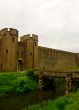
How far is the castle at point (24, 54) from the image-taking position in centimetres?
3931

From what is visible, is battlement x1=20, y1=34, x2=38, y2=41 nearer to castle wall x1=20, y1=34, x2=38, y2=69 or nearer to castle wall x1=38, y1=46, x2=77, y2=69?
castle wall x1=20, y1=34, x2=38, y2=69

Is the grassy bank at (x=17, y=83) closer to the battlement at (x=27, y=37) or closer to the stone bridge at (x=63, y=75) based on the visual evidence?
the stone bridge at (x=63, y=75)

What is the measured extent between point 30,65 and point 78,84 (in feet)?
53.8

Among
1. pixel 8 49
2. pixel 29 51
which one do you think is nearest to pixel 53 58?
pixel 29 51

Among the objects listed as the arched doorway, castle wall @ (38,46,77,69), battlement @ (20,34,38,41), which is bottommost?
the arched doorway

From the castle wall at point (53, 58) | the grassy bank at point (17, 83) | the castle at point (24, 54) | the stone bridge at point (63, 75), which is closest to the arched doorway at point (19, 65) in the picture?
the castle at point (24, 54)

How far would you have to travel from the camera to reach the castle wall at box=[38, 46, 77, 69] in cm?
4669

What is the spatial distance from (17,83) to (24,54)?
1418 cm

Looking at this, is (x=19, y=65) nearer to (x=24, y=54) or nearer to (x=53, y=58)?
(x=24, y=54)

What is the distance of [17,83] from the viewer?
1171 inches

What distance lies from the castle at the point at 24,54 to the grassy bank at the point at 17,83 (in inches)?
286

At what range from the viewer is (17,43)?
41562mm

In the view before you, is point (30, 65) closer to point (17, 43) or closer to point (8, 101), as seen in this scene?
point (17, 43)

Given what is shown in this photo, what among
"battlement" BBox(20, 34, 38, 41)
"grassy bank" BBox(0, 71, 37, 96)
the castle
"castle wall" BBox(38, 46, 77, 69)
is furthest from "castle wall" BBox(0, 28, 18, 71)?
"castle wall" BBox(38, 46, 77, 69)
